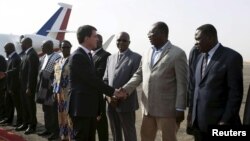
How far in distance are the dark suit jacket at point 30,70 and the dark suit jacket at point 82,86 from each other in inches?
136

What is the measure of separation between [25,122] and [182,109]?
4.98 m

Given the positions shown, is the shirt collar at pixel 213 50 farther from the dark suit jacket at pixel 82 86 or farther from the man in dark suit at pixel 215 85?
the dark suit jacket at pixel 82 86

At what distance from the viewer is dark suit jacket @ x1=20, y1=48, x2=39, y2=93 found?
314 inches

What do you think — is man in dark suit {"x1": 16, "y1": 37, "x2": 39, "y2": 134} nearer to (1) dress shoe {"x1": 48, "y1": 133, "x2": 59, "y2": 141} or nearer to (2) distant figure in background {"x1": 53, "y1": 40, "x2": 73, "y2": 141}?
(1) dress shoe {"x1": 48, "y1": 133, "x2": 59, "y2": 141}

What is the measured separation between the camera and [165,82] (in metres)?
4.57

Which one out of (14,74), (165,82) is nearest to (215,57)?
(165,82)

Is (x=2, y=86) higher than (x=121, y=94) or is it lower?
lower

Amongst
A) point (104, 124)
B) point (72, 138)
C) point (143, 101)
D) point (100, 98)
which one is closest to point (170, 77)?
point (143, 101)

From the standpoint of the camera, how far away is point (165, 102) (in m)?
4.58

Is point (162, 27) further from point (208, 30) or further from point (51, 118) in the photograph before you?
point (51, 118)

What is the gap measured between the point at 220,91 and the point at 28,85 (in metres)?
5.05

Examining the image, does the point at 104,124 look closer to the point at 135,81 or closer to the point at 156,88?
the point at 135,81

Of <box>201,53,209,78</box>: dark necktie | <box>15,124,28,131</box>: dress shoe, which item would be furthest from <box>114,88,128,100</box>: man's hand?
<box>15,124,28,131</box>: dress shoe

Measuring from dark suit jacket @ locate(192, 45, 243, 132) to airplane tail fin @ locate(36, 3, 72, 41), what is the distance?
24707 millimetres
